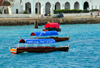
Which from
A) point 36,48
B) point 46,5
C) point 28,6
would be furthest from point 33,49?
point 46,5

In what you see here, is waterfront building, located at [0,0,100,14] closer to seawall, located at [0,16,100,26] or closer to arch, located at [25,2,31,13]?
arch, located at [25,2,31,13]

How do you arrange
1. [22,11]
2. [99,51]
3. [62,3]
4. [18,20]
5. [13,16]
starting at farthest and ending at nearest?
[62,3]
[22,11]
[13,16]
[18,20]
[99,51]

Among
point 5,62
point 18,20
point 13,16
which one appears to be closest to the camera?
point 5,62

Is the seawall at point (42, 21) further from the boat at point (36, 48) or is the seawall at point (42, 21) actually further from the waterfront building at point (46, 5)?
the boat at point (36, 48)

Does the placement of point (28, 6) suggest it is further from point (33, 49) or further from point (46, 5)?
point (33, 49)

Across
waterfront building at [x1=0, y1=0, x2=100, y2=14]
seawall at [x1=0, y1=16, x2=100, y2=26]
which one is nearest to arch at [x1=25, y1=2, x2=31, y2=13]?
waterfront building at [x1=0, y1=0, x2=100, y2=14]

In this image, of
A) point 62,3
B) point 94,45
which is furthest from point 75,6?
point 94,45

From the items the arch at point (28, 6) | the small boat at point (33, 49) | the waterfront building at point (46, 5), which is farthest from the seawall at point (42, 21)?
the small boat at point (33, 49)

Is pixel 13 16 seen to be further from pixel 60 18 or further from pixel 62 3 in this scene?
pixel 62 3

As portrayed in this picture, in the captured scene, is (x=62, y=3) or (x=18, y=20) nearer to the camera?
(x=18, y=20)

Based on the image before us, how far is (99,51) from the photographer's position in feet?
124

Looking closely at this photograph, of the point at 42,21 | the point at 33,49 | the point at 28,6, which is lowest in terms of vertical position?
the point at 33,49

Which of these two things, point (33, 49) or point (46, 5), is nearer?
point (33, 49)

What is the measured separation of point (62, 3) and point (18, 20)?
26.5m
